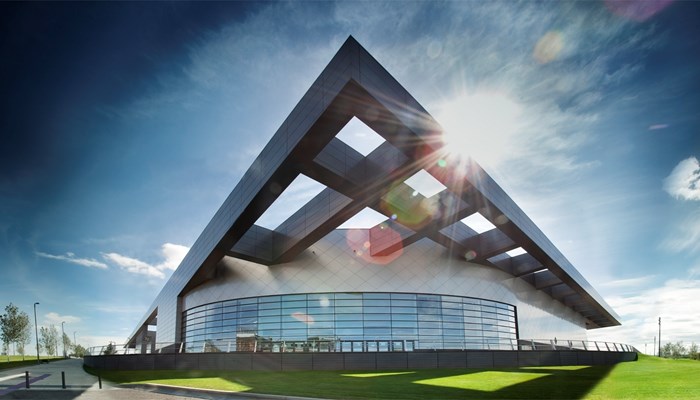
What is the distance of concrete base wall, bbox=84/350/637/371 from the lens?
827 inches

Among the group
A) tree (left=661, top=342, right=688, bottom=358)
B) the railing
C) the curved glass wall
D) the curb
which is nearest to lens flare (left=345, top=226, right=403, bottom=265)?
the curved glass wall

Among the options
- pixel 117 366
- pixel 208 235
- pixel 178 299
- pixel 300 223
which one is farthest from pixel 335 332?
pixel 178 299

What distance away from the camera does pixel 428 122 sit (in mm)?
17031

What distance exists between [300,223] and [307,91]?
11.1m

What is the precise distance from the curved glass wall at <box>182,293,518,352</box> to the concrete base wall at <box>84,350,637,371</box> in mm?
4742

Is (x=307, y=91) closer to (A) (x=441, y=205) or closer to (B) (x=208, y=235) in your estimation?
(A) (x=441, y=205)

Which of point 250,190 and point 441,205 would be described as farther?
point 441,205

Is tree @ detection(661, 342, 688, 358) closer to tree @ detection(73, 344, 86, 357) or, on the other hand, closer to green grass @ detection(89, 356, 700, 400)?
green grass @ detection(89, 356, 700, 400)

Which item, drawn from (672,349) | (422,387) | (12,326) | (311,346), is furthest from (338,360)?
(672,349)

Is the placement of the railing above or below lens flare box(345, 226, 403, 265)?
below

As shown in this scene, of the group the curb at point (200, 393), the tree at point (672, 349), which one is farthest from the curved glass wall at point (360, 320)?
the tree at point (672, 349)

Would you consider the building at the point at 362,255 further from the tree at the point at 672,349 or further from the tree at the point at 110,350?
the tree at the point at 672,349

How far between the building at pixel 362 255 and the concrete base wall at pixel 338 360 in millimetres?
1147

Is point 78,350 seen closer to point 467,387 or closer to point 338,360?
point 338,360
